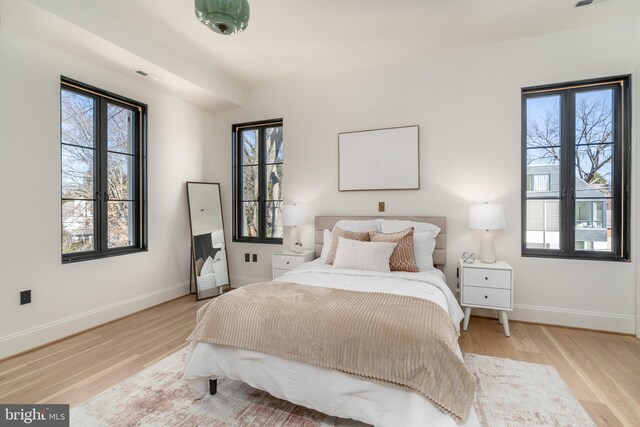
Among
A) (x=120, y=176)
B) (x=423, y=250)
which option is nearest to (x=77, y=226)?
(x=120, y=176)

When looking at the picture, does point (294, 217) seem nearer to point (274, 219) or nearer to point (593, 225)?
point (274, 219)

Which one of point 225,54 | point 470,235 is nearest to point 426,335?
point 470,235

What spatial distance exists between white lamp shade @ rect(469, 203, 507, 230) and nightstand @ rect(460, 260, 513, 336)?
380mm

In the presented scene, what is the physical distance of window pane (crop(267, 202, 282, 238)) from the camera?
14.4ft

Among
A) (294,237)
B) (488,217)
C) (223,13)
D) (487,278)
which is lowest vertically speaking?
(487,278)

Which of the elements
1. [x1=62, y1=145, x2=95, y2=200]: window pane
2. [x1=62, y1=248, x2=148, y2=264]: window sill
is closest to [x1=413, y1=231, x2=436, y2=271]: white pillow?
[x1=62, y1=248, x2=148, y2=264]: window sill

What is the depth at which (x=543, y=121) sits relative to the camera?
3.23 metres

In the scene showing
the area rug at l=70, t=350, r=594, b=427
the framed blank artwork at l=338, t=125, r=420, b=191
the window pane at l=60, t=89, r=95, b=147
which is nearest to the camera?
the area rug at l=70, t=350, r=594, b=427

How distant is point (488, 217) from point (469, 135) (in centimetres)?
98

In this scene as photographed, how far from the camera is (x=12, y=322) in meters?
2.51

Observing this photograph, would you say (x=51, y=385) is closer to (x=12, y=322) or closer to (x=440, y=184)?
(x=12, y=322)

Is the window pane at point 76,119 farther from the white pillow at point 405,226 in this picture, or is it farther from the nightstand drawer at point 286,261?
the white pillow at point 405,226

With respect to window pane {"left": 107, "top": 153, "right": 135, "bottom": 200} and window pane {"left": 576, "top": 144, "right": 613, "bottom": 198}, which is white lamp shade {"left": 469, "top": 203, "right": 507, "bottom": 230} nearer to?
window pane {"left": 576, "top": 144, "right": 613, "bottom": 198}

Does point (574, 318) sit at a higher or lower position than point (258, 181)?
lower
